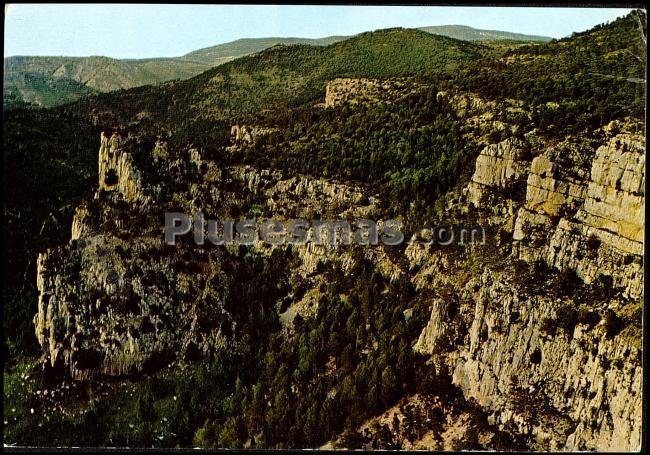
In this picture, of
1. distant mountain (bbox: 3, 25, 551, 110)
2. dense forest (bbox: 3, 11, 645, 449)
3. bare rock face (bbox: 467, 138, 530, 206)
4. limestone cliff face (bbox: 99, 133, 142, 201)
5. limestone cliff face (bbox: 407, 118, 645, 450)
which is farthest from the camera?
distant mountain (bbox: 3, 25, 551, 110)

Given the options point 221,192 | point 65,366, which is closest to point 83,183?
point 221,192

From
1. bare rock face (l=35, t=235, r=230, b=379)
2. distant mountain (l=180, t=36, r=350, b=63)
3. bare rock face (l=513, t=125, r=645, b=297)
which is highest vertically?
distant mountain (l=180, t=36, r=350, b=63)

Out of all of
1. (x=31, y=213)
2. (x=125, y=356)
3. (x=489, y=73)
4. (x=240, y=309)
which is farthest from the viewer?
(x=489, y=73)

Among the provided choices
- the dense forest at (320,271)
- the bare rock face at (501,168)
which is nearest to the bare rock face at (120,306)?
the dense forest at (320,271)

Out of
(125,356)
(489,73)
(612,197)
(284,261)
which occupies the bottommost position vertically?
(125,356)

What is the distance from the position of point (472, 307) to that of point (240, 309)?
8.61 m

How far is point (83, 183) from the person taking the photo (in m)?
31.3

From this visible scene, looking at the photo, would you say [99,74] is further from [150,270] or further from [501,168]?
[501,168]

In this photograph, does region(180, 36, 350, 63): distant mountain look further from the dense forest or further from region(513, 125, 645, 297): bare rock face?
region(513, 125, 645, 297): bare rock face

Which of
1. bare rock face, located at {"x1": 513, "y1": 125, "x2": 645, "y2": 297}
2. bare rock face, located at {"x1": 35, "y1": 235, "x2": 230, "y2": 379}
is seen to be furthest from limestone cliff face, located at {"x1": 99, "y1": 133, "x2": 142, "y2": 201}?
bare rock face, located at {"x1": 513, "y1": 125, "x2": 645, "y2": 297}

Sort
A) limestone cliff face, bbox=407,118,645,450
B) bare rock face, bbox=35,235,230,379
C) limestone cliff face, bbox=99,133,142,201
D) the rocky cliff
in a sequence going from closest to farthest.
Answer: limestone cliff face, bbox=407,118,645,450, the rocky cliff, bare rock face, bbox=35,235,230,379, limestone cliff face, bbox=99,133,142,201

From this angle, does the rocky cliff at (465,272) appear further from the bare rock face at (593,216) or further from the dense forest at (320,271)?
the dense forest at (320,271)

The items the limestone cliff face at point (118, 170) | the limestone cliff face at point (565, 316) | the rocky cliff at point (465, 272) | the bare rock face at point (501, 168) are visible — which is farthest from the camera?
the limestone cliff face at point (118, 170)

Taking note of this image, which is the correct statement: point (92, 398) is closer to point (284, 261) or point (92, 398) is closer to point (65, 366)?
point (65, 366)
